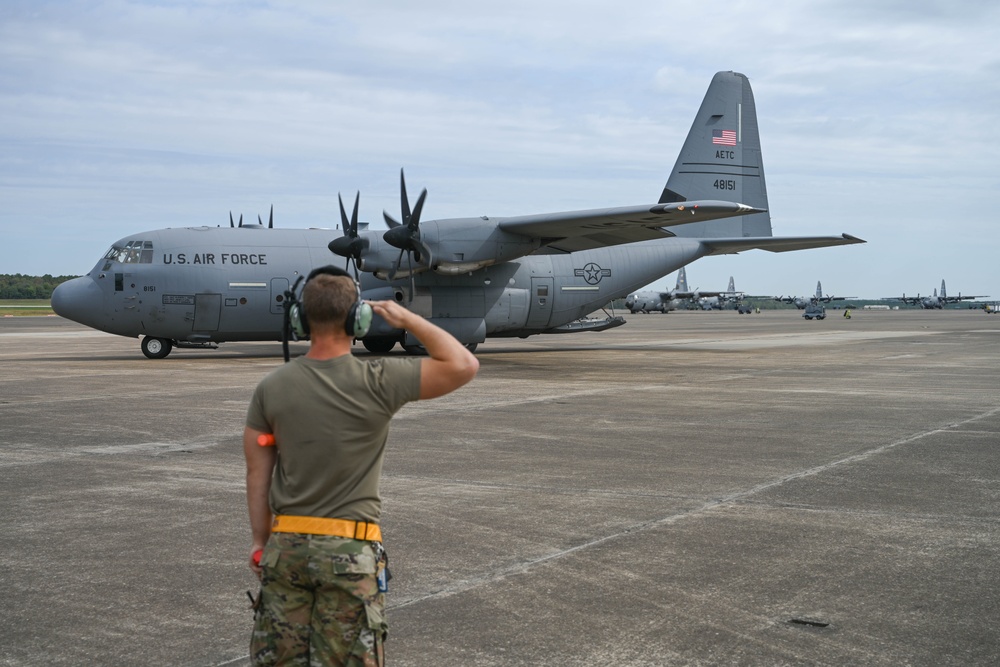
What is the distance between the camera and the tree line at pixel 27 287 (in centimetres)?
14450

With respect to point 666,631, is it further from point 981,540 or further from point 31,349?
point 31,349

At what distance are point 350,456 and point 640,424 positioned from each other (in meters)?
10.7

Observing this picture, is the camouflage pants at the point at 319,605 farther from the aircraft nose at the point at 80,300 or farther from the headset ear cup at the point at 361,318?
the aircraft nose at the point at 80,300

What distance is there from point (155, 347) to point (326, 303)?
24882 mm

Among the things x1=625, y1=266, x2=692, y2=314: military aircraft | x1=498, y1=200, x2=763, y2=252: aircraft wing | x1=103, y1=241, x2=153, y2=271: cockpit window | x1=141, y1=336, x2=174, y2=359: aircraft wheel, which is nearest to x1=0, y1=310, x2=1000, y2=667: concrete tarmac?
x1=498, y1=200, x2=763, y2=252: aircraft wing

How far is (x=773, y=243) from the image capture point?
96.6 feet

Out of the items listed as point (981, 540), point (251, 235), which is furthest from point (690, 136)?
point (981, 540)

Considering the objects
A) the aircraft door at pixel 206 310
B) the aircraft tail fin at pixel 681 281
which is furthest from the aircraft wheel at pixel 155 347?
the aircraft tail fin at pixel 681 281

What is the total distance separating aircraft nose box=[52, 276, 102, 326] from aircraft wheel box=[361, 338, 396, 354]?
7.22 meters

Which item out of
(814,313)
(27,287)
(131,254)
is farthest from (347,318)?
(27,287)

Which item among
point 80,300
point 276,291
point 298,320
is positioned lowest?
point 298,320

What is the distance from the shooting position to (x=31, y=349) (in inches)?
1287

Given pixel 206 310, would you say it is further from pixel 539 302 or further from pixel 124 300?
pixel 539 302

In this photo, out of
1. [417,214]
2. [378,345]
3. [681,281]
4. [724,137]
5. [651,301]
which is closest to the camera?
[417,214]
